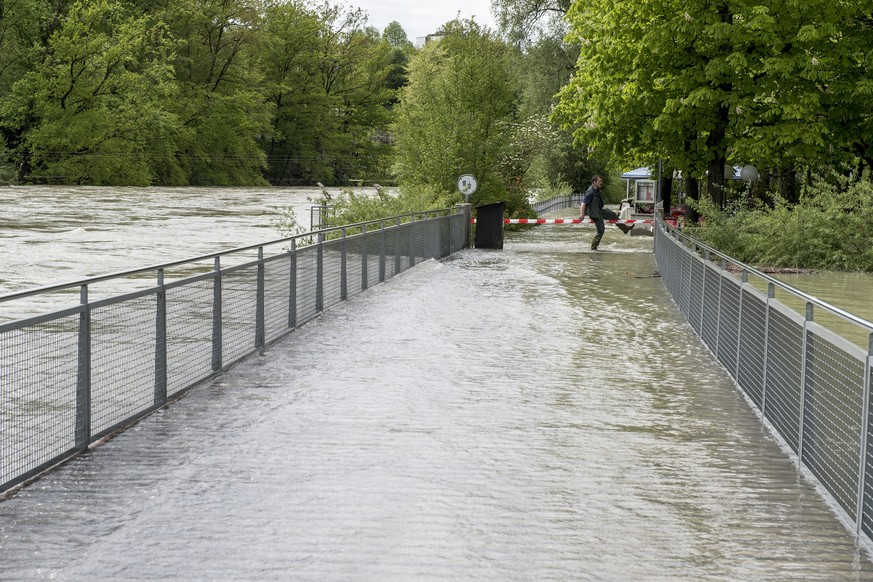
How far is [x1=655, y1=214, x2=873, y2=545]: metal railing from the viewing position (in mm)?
6516

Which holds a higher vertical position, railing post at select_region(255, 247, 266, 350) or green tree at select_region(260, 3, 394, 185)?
green tree at select_region(260, 3, 394, 185)

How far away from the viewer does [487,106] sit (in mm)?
39156

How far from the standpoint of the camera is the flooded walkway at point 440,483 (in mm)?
5824

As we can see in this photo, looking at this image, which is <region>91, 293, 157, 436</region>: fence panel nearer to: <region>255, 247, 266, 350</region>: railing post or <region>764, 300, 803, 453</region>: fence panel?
<region>255, 247, 266, 350</region>: railing post

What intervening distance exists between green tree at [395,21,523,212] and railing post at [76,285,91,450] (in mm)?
28418

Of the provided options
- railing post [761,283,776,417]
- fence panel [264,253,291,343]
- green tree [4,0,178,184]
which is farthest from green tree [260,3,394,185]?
railing post [761,283,776,417]

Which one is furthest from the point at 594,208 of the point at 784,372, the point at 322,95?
the point at 322,95

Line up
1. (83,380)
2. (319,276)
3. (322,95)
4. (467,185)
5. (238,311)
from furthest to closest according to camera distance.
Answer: (322,95) → (467,185) → (319,276) → (238,311) → (83,380)

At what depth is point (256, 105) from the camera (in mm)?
95188

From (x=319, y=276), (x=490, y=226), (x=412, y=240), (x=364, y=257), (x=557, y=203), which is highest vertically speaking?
(x=557, y=203)

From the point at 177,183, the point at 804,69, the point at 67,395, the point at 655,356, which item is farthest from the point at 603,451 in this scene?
the point at 177,183

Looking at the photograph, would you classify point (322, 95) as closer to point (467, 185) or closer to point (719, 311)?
point (467, 185)

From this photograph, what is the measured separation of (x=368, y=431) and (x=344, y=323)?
6537 millimetres

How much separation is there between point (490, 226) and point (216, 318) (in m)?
21.7
